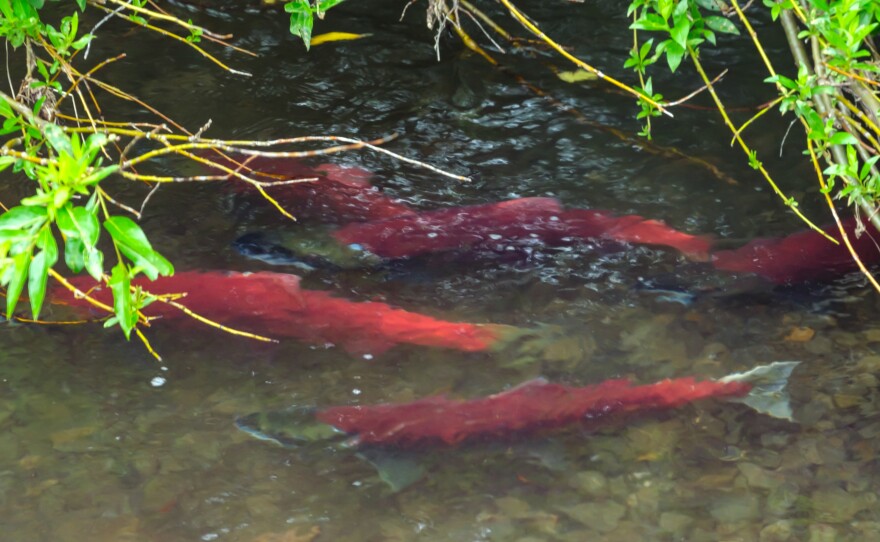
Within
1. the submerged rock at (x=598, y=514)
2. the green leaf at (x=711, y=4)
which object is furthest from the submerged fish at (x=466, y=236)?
the submerged rock at (x=598, y=514)

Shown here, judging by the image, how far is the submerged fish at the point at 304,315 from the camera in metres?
3.50

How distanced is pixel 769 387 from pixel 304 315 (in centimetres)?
180

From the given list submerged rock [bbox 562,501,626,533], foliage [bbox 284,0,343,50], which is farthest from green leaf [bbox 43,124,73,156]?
submerged rock [bbox 562,501,626,533]

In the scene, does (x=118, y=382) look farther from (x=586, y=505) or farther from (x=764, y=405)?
(x=764, y=405)

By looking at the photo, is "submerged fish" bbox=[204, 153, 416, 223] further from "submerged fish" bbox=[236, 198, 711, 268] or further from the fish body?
the fish body

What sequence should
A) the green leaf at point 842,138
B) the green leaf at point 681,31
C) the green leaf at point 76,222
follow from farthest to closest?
the green leaf at point 681,31, the green leaf at point 842,138, the green leaf at point 76,222

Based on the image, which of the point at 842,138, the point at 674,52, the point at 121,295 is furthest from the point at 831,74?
the point at 121,295

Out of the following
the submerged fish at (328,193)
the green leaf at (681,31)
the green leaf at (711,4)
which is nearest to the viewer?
the green leaf at (681,31)

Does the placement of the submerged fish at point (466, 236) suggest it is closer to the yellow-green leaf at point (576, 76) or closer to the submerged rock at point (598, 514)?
the yellow-green leaf at point (576, 76)

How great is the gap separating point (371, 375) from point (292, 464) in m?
0.51

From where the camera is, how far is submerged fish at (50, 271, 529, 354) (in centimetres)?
350

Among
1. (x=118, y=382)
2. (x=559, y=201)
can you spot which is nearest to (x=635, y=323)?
(x=559, y=201)

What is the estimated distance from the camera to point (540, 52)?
537 centimetres

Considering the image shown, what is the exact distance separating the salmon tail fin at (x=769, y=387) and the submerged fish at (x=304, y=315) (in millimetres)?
868
